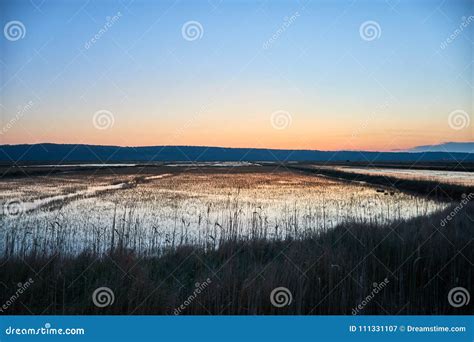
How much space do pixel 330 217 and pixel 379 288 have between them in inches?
337

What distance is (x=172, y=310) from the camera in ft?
18.1

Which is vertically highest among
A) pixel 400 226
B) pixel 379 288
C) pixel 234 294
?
pixel 400 226

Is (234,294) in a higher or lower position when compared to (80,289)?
higher

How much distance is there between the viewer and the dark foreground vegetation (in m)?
5.61

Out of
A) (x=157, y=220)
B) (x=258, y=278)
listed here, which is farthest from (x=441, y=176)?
(x=258, y=278)

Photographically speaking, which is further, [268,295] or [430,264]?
[430,264]

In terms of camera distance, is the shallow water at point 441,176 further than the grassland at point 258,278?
Yes

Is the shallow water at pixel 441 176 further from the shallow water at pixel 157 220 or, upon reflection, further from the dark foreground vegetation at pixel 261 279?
the dark foreground vegetation at pixel 261 279

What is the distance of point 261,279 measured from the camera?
608 centimetres

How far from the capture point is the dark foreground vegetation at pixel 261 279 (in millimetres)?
5609

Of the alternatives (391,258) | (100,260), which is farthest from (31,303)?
(391,258)

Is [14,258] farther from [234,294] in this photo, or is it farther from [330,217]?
[330,217]

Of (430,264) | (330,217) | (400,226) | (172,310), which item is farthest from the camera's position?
(330,217)

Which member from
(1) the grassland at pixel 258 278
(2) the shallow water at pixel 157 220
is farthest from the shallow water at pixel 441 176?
(1) the grassland at pixel 258 278
